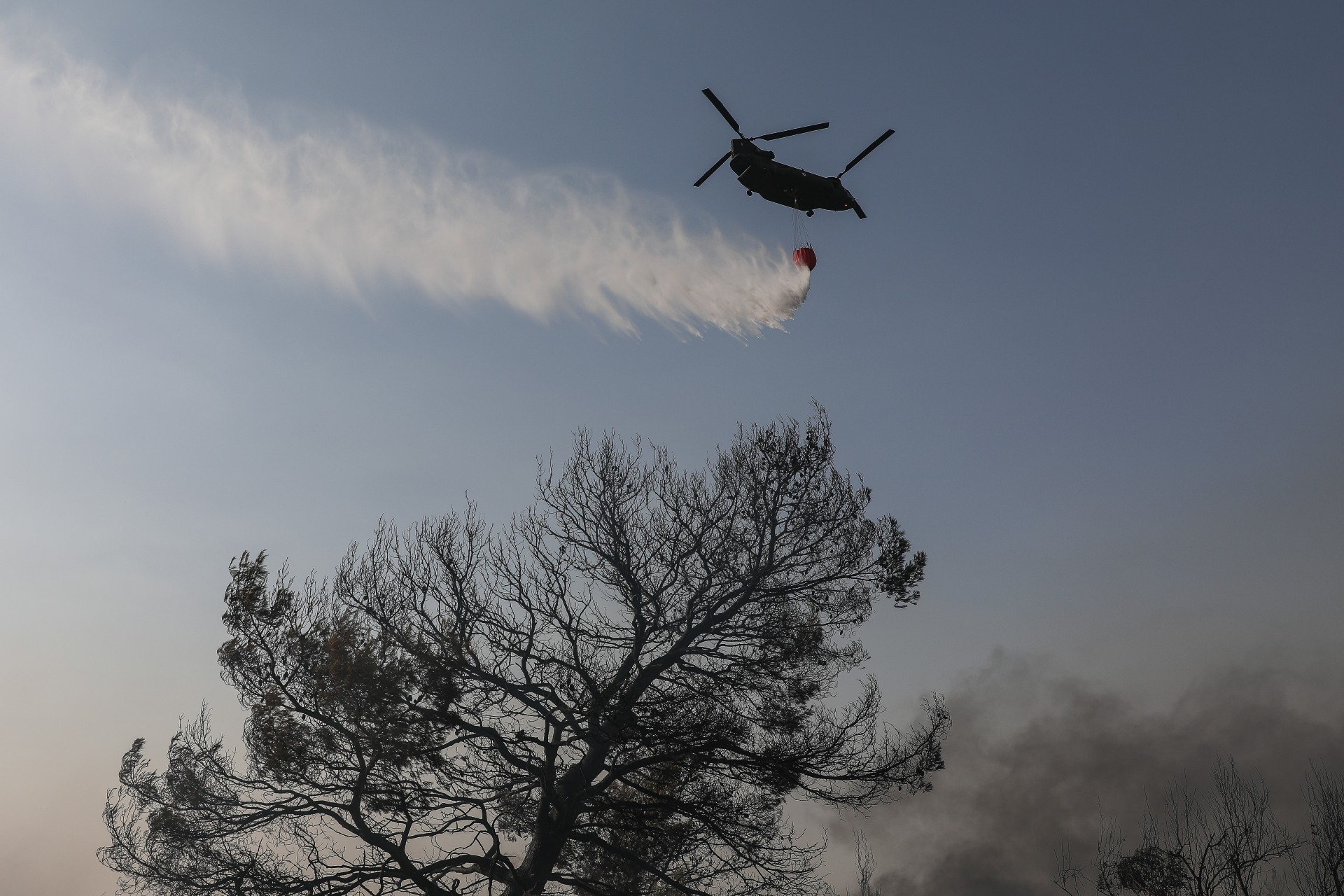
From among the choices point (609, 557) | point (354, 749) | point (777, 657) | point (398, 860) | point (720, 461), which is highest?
point (720, 461)

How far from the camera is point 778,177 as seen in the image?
15.9 m

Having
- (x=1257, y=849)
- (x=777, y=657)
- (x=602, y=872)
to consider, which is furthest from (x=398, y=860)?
(x=1257, y=849)

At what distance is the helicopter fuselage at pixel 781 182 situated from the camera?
1573cm

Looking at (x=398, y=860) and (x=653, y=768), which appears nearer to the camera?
(x=398, y=860)

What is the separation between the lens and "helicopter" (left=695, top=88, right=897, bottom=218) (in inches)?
617

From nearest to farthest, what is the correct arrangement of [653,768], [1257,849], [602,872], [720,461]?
1. [602,872]
2. [653,768]
3. [720,461]
4. [1257,849]

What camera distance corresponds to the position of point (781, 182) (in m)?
16.0

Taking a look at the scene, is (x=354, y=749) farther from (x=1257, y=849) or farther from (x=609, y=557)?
(x=1257, y=849)

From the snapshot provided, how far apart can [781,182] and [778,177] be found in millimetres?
126

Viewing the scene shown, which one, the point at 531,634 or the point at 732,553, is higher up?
the point at 732,553

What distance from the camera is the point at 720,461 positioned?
16422 millimetres

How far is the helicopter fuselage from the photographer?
15.7 m

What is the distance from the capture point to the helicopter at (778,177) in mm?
15680

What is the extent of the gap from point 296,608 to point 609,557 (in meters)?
5.21
